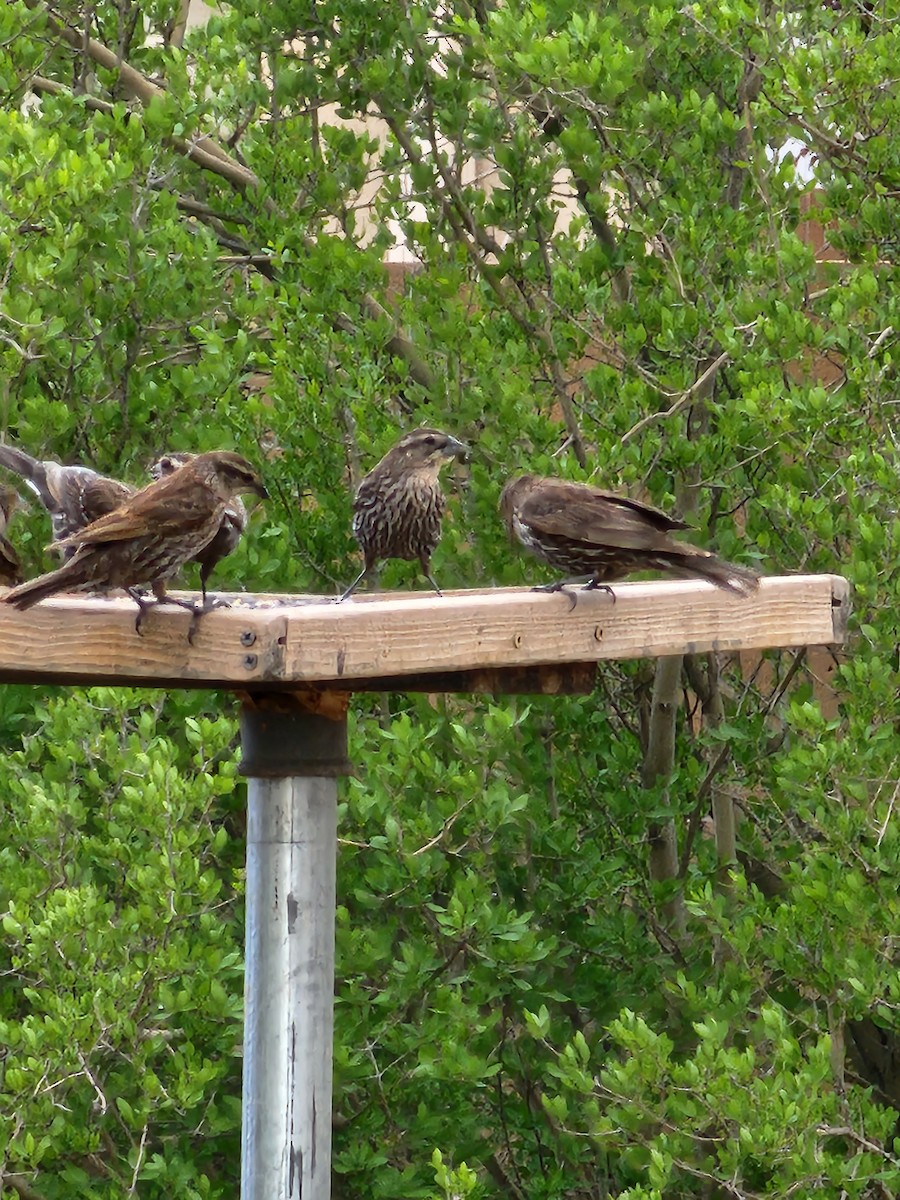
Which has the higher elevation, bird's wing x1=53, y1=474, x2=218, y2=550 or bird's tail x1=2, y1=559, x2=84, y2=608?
bird's wing x1=53, y1=474, x2=218, y2=550

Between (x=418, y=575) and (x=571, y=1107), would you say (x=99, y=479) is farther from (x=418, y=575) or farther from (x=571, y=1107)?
(x=571, y=1107)

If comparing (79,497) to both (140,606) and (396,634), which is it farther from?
(396,634)

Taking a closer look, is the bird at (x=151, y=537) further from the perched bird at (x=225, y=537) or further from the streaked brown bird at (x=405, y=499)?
the streaked brown bird at (x=405, y=499)

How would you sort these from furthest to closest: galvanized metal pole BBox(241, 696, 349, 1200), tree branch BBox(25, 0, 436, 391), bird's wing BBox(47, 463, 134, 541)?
1. tree branch BBox(25, 0, 436, 391)
2. bird's wing BBox(47, 463, 134, 541)
3. galvanized metal pole BBox(241, 696, 349, 1200)

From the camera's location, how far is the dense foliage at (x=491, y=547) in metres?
5.73

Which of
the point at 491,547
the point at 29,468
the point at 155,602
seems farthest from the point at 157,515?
the point at 491,547

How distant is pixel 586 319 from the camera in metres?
6.83

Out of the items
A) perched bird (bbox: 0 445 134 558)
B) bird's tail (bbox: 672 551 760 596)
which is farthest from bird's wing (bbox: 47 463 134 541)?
bird's tail (bbox: 672 551 760 596)

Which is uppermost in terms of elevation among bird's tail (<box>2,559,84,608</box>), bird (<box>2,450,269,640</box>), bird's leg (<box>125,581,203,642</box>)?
bird (<box>2,450,269,640</box>)

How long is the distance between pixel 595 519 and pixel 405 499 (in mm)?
1148

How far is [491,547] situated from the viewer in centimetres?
649

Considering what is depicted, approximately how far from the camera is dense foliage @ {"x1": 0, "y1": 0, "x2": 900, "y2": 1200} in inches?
226

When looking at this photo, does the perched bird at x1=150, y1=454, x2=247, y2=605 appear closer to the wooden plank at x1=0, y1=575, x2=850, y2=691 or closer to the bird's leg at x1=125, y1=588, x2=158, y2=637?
the wooden plank at x1=0, y1=575, x2=850, y2=691

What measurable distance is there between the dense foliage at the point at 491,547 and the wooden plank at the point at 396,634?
169 cm
